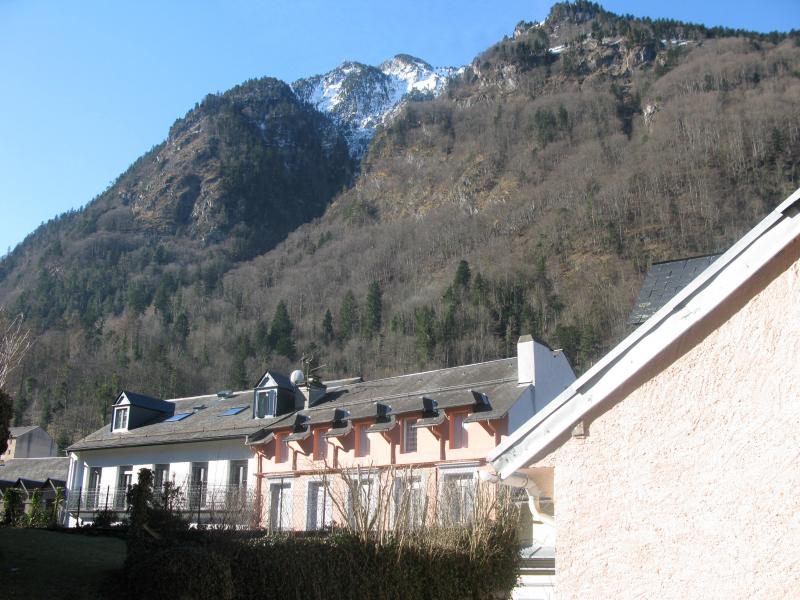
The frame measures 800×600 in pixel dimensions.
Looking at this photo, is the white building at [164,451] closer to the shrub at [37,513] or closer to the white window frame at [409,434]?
the shrub at [37,513]

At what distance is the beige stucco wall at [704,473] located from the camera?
5.09 metres

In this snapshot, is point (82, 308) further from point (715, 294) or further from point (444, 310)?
point (715, 294)

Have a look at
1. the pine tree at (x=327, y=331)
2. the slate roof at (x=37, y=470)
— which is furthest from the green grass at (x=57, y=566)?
the pine tree at (x=327, y=331)

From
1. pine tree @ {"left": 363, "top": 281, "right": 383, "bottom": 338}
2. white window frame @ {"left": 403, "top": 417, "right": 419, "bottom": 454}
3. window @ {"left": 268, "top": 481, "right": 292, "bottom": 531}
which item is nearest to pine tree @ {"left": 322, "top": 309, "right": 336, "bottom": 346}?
pine tree @ {"left": 363, "top": 281, "right": 383, "bottom": 338}

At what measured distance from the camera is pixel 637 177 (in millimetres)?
117000

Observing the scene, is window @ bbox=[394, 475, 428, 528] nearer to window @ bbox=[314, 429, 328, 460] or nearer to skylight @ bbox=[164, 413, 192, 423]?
window @ bbox=[314, 429, 328, 460]

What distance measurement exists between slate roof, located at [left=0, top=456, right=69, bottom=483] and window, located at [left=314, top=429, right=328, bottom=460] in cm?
2589

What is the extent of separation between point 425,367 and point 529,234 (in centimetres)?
4241

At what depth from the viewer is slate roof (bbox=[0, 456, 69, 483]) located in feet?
153

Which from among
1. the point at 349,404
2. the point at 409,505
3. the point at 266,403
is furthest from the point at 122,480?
the point at 409,505

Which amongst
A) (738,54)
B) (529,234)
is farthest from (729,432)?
(738,54)

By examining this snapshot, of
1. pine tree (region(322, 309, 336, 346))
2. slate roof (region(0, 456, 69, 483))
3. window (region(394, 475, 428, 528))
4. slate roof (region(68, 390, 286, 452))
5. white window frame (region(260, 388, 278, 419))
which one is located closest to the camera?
window (region(394, 475, 428, 528))

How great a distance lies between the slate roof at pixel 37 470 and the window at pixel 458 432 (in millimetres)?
31554

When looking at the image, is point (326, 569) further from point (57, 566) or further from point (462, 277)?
point (462, 277)
